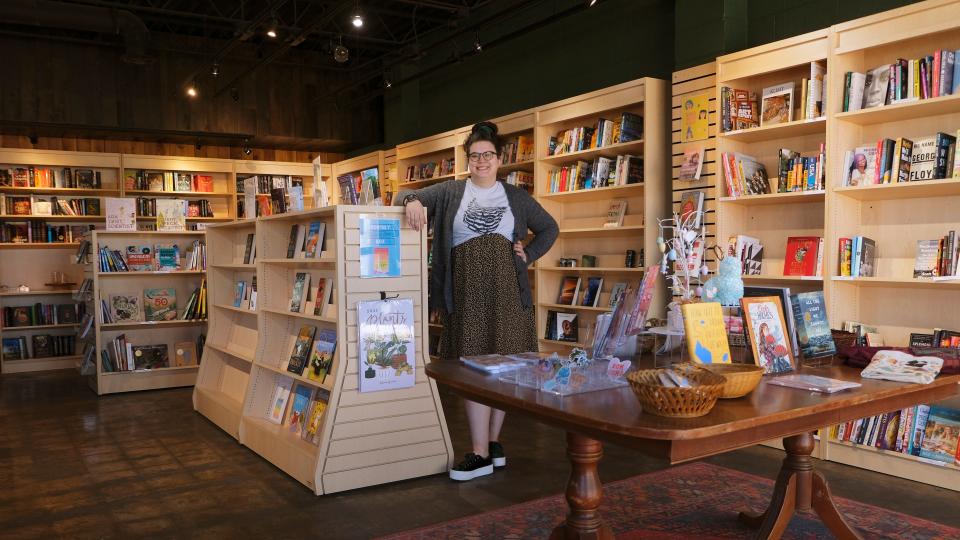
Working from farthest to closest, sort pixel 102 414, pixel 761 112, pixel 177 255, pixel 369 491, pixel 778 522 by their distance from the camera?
pixel 177 255 → pixel 102 414 → pixel 761 112 → pixel 369 491 → pixel 778 522

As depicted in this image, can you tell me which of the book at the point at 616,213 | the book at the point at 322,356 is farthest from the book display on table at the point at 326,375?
the book at the point at 616,213

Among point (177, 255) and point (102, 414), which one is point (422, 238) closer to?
point (102, 414)

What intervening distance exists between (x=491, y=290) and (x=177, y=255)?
471 cm

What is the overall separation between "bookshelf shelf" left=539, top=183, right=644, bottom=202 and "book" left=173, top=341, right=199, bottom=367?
3.76 meters

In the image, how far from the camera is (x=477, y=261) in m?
3.84

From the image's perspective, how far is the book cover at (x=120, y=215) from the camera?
6.98 meters

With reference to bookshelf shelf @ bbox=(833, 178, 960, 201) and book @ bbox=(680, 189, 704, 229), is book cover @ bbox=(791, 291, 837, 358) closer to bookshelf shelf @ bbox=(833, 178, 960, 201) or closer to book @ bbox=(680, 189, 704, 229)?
bookshelf shelf @ bbox=(833, 178, 960, 201)

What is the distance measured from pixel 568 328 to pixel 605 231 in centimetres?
99

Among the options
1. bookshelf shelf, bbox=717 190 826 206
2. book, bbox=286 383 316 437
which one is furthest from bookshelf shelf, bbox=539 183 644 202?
book, bbox=286 383 316 437

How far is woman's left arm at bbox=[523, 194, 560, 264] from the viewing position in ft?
13.3

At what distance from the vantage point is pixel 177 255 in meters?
7.39

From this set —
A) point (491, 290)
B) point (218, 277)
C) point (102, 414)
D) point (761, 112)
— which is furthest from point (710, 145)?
point (102, 414)

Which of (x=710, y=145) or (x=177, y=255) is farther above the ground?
(x=710, y=145)

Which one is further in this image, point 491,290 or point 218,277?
point 218,277
